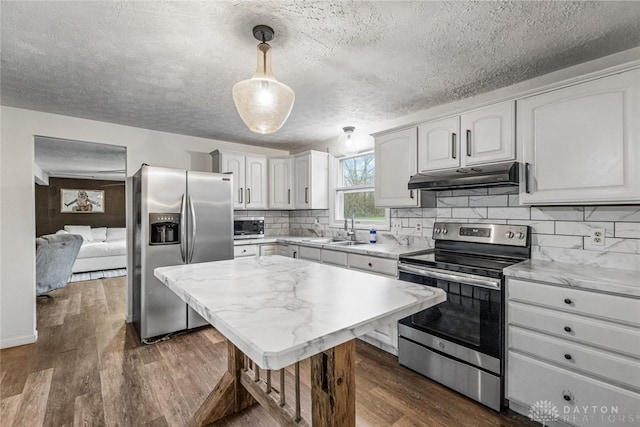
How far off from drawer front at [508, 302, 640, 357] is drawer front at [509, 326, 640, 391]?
0.04 meters

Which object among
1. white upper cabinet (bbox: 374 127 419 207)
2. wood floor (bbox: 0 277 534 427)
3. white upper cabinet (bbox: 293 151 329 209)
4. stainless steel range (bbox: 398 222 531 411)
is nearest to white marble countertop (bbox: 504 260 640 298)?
stainless steel range (bbox: 398 222 531 411)

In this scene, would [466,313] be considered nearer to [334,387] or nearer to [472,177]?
[472,177]

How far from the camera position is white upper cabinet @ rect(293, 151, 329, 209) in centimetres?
400

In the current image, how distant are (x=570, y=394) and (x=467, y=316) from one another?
62 cm

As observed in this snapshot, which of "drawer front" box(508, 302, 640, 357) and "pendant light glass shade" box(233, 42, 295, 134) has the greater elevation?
"pendant light glass shade" box(233, 42, 295, 134)

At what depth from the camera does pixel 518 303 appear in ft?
6.00

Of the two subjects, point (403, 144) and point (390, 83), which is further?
point (403, 144)

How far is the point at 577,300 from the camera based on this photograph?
162 centimetres

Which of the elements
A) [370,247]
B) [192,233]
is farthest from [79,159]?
[370,247]

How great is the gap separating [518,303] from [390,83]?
72.5 inches

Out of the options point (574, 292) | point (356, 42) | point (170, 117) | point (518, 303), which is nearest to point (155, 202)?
point (170, 117)

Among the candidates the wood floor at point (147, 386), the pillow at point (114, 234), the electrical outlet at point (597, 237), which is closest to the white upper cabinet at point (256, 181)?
the wood floor at point (147, 386)

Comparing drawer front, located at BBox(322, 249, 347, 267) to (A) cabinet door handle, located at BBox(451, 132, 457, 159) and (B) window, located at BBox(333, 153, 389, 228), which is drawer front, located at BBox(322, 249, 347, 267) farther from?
(A) cabinet door handle, located at BBox(451, 132, 457, 159)

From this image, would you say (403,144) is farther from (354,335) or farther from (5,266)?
(5,266)
